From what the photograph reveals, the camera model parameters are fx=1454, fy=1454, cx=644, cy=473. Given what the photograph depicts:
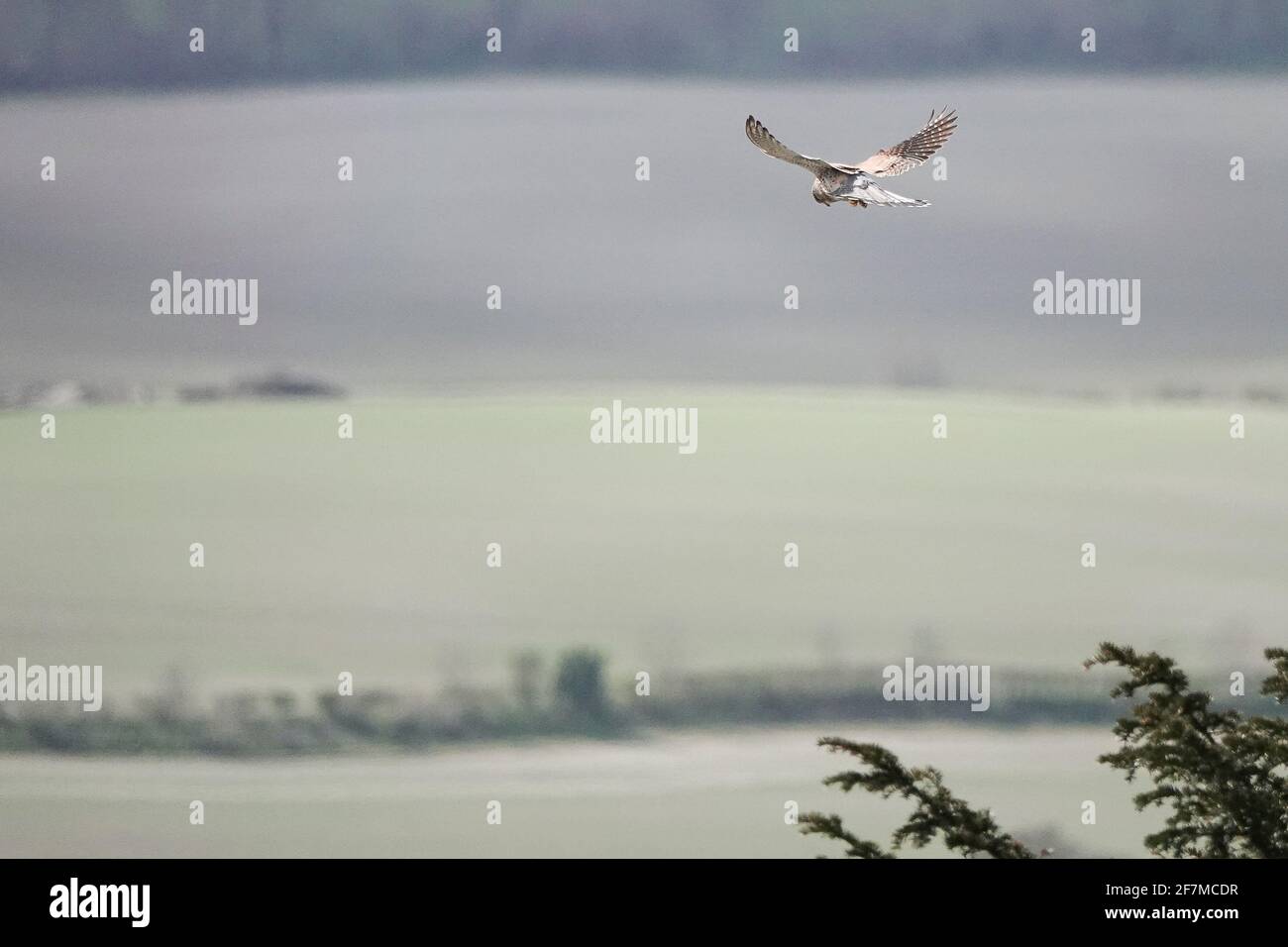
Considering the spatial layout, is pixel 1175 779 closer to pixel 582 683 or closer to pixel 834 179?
pixel 834 179

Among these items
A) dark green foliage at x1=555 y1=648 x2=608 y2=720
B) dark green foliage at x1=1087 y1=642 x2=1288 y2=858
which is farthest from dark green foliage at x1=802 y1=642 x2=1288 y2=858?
dark green foliage at x1=555 y1=648 x2=608 y2=720

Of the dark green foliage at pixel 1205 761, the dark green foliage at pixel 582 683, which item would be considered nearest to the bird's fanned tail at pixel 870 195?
the dark green foliage at pixel 1205 761

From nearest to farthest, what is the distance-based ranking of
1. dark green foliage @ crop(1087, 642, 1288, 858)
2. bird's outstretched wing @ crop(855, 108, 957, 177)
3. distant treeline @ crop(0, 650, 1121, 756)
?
dark green foliage @ crop(1087, 642, 1288, 858)
bird's outstretched wing @ crop(855, 108, 957, 177)
distant treeline @ crop(0, 650, 1121, 756)

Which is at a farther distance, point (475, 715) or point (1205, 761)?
point (475, 715)

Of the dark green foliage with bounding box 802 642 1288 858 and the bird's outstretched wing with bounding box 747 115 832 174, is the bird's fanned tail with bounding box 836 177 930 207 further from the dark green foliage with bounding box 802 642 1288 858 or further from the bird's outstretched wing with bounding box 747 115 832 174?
the dark green foliage with bounding box 802 642 1288 858

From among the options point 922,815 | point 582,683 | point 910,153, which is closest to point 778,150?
point 910,153

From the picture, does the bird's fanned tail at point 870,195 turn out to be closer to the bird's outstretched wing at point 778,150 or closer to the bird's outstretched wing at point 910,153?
the bird's outstretched wing at point 778,150
